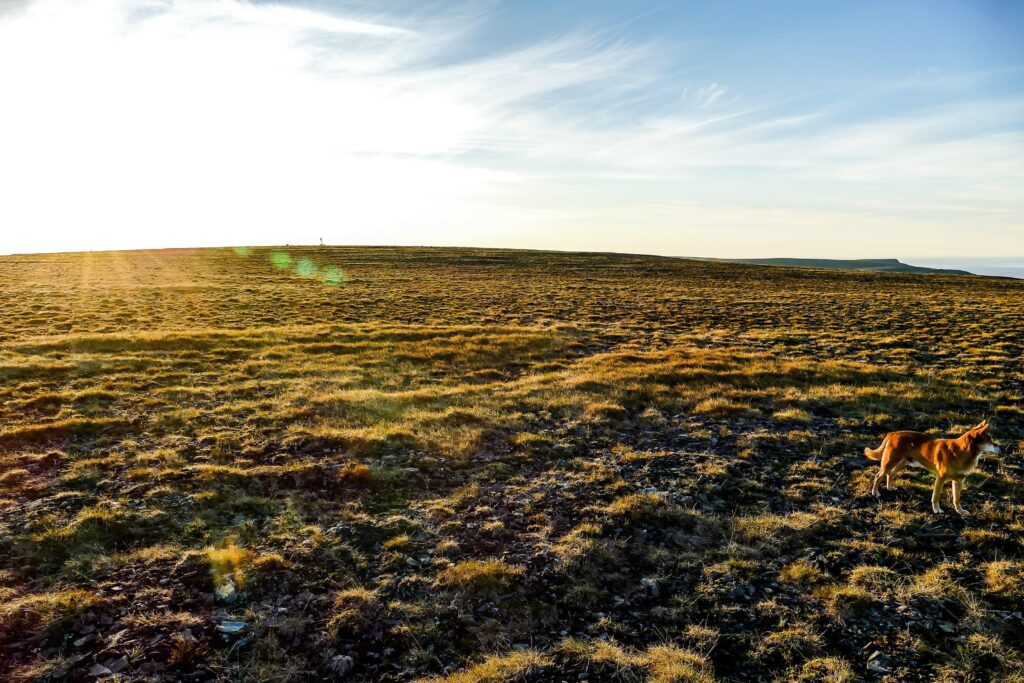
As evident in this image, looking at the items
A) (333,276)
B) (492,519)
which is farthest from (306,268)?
(492,519)

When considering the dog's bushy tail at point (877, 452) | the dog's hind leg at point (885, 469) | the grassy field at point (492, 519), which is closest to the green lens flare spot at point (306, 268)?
the grassy field at point (492, 519)

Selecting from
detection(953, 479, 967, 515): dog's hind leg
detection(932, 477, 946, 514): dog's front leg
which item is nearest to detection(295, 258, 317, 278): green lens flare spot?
detection(932, 477, 946, 514): dog's front leg

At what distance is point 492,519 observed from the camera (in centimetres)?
878

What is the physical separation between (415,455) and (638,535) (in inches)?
204

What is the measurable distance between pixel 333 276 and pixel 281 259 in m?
27.7

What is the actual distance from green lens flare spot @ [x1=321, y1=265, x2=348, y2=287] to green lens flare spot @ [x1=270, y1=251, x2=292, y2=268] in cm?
682

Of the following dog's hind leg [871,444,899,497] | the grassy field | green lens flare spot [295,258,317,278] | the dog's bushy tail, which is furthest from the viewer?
green lens flare spot [295,258,317,278]

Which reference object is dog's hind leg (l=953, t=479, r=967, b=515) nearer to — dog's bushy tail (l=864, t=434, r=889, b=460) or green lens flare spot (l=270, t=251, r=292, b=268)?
dog's bushy tail (l=864, t=434, r=889, b=460)

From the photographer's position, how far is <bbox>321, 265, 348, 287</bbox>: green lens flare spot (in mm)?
54969

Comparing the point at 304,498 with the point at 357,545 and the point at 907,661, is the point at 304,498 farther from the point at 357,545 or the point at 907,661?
the point at 907,661

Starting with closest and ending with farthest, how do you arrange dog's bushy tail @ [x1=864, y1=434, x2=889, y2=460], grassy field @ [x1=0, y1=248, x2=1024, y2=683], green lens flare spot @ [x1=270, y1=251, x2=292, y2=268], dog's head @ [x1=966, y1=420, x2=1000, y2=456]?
1. grassy field @ [x1=0, y1=248, x2=1024, y2=683]
2. dog's head @ [x1=966, y1=420, x2=1000, y2=456]
3. dog's bushy tail @ [x1=864, y1=434, x2=889, y2=460]
4. green lens flare spot @ [x1=270, y1=251, x2=292, y2=268]

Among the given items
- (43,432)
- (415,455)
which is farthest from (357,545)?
(43,432)

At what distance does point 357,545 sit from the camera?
789 centimetres

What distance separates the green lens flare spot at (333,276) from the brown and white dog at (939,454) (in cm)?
5057
